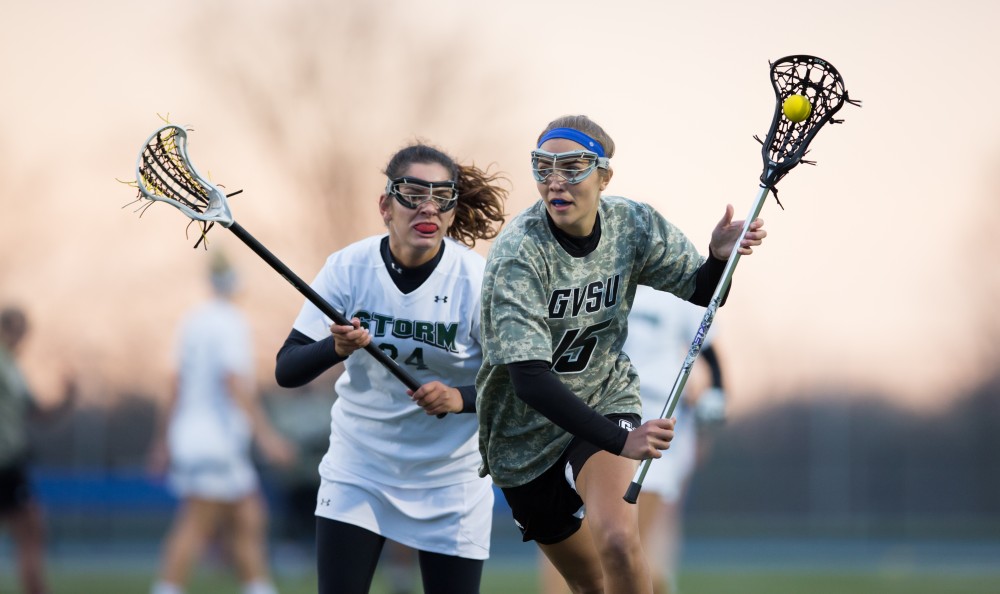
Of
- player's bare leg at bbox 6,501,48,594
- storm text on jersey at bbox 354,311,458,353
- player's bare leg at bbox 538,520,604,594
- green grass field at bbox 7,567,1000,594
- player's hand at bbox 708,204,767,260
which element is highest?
player's hand at bbox 708,204,767,260

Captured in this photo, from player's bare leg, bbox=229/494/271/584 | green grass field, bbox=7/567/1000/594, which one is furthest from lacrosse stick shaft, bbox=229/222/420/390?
green grass field, bbox=7/567/1000/594

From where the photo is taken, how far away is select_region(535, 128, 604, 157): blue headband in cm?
462

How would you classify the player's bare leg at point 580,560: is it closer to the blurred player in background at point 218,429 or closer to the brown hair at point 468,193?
the brown hair at point 468,193

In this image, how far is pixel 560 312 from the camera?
4586 millimetres

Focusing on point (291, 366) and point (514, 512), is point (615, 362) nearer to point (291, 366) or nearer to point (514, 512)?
point (514, 512)

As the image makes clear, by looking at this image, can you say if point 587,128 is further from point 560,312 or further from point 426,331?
point 426,331

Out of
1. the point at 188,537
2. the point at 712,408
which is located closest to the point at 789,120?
the point at 712,408

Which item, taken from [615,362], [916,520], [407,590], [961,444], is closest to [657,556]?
[407,590]

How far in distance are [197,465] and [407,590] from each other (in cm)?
172

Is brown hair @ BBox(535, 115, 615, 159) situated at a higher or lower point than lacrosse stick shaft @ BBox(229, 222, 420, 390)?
higher

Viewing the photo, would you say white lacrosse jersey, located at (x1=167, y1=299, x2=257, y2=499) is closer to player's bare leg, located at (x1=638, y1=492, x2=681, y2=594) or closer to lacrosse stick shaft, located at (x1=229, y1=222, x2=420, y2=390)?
player's bare leg, located at (x1=638, y1=492, x2=681, y2=594)

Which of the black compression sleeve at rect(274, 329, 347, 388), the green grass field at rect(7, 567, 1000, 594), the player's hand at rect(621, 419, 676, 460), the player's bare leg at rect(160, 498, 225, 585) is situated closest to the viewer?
the player's hand at rect(621, 419, 676, 460)

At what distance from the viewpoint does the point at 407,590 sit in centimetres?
922

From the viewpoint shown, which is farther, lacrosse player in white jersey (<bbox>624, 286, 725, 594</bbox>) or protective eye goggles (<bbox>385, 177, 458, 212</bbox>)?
lacrosse player in white jersey (<bbox>624, 286, 725, 594</bbox>)
